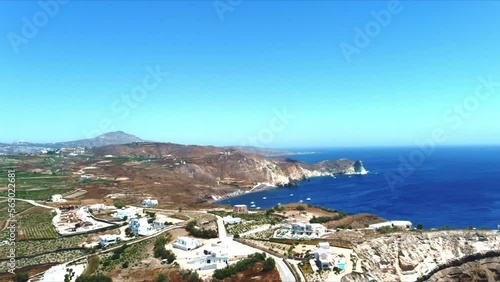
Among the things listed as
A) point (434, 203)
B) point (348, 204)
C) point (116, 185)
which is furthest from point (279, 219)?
point (116, 185)

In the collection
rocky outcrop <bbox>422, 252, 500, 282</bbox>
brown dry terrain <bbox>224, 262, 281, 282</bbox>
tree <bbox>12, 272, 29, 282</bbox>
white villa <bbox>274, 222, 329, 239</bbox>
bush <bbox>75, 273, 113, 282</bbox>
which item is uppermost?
white villa <bbox>274, 222, 329, 239</bbox>

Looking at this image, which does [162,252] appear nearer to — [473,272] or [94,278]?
[94,278]

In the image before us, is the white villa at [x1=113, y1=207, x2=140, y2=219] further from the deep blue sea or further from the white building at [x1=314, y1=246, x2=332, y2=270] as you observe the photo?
the deep blue sea

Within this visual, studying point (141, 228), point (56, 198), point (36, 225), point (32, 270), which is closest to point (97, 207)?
point (36, 225)

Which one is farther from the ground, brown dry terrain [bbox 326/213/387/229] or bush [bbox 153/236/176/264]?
brown dry terrain [bbox 326/213/387/229]

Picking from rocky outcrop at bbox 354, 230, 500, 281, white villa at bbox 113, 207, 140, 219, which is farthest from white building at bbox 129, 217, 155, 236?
rocky outcrop at bbox 354, 230, 500, 281

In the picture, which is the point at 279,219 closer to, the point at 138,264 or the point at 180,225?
the point at 180,225
